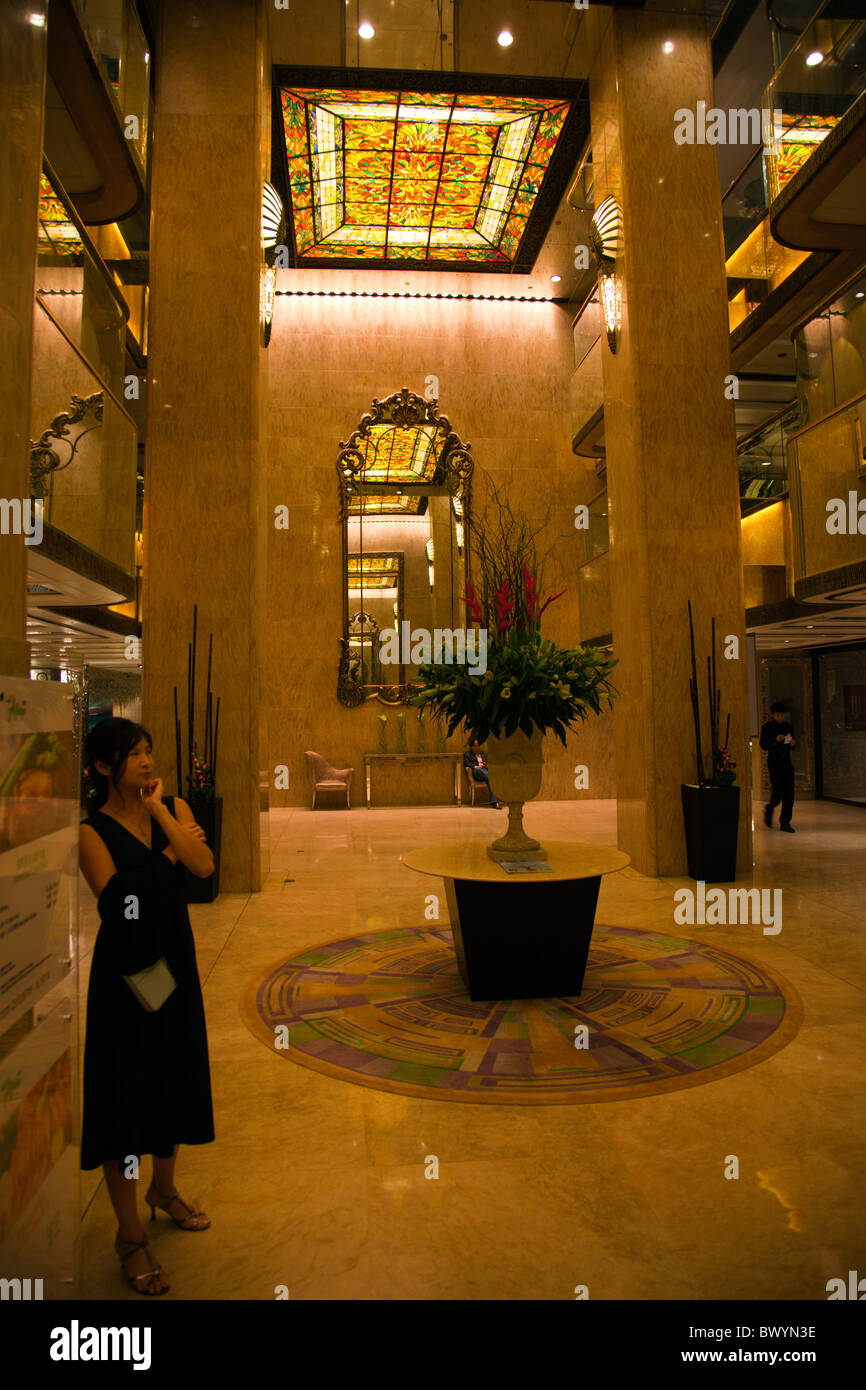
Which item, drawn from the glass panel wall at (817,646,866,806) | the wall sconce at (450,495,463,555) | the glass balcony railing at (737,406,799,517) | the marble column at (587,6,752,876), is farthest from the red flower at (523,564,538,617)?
the glass panel wall at (817,646,866,806)

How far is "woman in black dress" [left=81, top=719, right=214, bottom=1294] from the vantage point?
223 cm

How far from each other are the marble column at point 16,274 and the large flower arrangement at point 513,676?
2.44 m

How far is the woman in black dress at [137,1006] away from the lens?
2.23 m

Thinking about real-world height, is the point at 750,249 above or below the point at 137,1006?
above

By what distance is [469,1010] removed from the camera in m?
4.22

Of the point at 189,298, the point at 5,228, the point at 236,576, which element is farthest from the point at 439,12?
the point at 5,228

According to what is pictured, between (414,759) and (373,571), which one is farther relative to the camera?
(373,571)

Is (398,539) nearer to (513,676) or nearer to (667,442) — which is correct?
(667,442)

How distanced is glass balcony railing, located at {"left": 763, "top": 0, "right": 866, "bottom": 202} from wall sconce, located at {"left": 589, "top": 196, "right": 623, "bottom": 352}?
4.69ft

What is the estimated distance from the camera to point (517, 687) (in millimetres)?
4453

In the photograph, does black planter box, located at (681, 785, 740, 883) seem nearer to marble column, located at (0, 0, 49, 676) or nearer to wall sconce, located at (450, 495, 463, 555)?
marble column, located at (0, 0, 49, 676)

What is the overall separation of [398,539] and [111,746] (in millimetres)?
11238

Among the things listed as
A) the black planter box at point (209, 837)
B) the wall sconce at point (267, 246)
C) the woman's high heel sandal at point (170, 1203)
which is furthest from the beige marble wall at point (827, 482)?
the woman's high heel sandal at point (170, 1203)

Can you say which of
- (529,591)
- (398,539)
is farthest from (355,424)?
(529,591)
